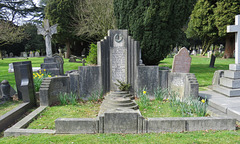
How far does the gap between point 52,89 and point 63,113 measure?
47.6 inches

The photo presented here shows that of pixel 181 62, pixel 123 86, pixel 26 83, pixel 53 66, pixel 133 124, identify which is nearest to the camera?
pixel 133 124

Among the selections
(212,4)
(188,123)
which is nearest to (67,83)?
(188,123)

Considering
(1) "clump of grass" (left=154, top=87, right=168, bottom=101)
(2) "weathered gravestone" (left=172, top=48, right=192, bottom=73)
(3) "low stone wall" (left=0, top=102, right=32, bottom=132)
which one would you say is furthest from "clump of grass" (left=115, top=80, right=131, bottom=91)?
(3) "low stone wall" (left=0, top=102, right=32, bottom=132)

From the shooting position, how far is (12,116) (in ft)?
15.5

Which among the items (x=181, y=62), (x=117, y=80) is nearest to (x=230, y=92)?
(x=181, y=62)

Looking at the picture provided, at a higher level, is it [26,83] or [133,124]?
[26,83]

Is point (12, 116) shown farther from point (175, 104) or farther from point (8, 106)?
point (175, 104)

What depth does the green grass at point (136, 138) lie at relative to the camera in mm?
3390

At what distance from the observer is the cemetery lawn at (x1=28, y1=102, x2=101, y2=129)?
4.30 metres

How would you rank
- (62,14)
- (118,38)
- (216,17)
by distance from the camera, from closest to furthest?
(118,38), (216,17), (62,14)

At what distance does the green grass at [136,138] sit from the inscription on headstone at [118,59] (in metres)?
3.17

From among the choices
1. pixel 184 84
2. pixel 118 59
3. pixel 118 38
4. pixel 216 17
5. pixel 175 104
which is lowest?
pixel 175 104

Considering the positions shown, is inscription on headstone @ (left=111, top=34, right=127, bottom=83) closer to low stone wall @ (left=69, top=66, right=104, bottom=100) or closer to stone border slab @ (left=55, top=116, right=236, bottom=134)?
low stone wall @ (left=69, top=66, right=104, bottom=100)

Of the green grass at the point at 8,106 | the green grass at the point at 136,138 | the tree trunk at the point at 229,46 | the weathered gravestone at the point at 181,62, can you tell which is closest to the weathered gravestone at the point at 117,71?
the weathered gravestone at the point at 181,62
